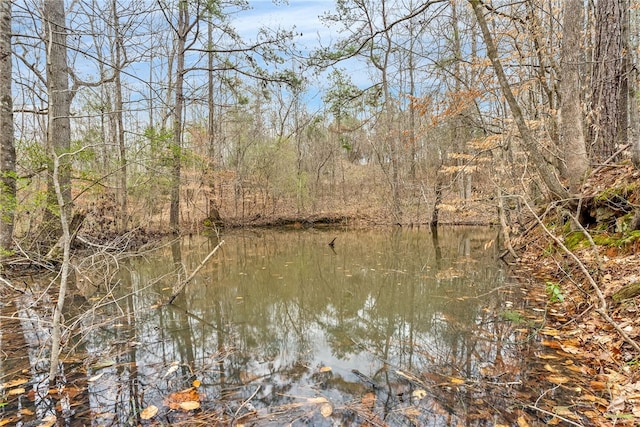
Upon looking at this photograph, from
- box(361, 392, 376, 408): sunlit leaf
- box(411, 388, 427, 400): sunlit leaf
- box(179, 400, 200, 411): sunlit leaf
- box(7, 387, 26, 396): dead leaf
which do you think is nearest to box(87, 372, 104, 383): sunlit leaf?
box(7, 387, 26, 396): dead leaf

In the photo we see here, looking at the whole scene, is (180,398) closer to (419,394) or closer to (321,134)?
(419,394)

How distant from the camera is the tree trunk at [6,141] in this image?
453 centimetres

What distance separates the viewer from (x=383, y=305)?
440 cm

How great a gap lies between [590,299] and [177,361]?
3.93 metres

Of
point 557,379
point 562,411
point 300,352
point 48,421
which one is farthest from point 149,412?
point 557,379

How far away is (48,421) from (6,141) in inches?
181

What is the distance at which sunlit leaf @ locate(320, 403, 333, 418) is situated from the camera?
2.14 m

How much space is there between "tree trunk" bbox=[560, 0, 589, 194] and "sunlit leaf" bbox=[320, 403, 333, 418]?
520cm

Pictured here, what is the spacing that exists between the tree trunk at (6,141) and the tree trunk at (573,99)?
808cm

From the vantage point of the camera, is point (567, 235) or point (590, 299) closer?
point (590, 299)

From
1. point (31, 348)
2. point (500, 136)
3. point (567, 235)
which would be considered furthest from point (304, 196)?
point (31, 348)

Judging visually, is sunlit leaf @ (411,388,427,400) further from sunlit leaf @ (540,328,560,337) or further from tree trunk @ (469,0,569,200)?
tree trunk @ (469,0,569,200)

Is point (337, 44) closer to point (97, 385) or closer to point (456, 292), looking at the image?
point (456, 292)

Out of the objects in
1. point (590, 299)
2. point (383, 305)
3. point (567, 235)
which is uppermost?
point (567, 235)
